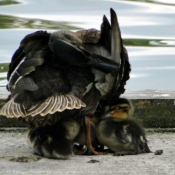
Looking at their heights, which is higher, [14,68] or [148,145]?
[14,68]

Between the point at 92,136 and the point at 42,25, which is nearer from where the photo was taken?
the point at 92,136

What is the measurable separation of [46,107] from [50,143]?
1.02ft

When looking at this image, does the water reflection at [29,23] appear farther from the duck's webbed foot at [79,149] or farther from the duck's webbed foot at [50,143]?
the duck's webbed foot at [50,143]

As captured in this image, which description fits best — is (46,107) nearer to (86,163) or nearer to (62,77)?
(62,77)

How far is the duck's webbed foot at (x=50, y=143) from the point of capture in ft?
18.8

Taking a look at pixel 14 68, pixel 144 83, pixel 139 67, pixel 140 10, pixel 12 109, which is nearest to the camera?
pixel 12 109

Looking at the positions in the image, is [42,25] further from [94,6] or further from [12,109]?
[12,109]

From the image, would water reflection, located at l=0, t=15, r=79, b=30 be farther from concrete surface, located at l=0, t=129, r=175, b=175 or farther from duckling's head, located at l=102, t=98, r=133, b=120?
concrete surface, located at l=0, t=129, r=175, b=175

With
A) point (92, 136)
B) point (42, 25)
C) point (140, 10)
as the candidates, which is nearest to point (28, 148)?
point (92, 136)

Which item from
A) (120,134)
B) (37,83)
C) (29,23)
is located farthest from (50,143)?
(29,23)

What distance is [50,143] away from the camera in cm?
579

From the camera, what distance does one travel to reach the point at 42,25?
1215cm

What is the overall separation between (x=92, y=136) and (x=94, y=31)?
0.82 meters

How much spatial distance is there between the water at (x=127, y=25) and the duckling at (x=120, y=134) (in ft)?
11.6
